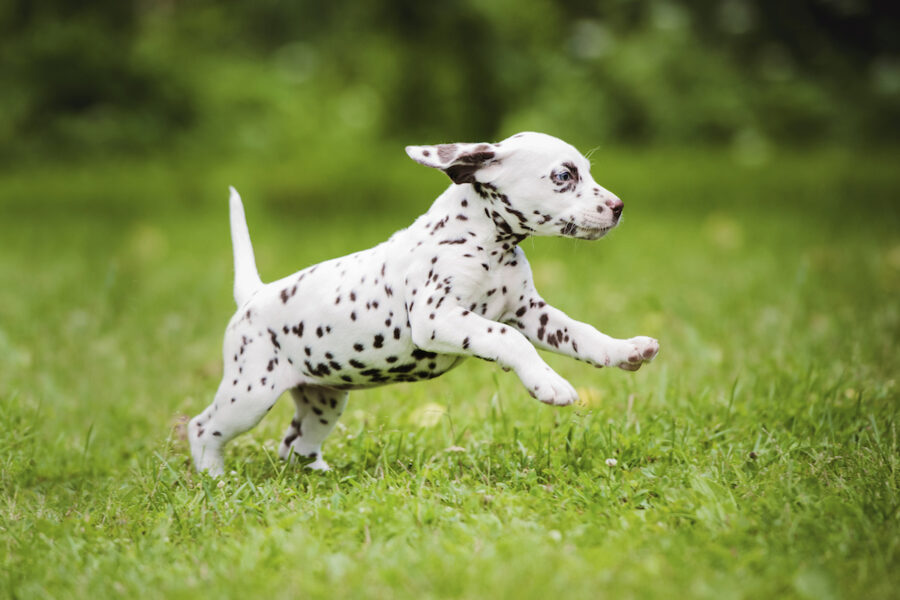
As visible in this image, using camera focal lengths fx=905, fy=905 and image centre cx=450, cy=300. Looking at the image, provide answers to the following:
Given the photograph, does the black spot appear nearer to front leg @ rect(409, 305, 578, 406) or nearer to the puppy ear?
front leg @ rect(409, 305, 578, 406)

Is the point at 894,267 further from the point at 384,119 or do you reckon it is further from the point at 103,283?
the point at 384,119

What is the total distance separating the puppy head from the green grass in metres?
0.83

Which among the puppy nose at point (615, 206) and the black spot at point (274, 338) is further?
the black spot at point (274, 338)

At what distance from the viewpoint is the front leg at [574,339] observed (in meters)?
2.78

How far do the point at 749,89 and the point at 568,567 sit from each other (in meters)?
10.4

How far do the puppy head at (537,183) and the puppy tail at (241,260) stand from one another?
1.01 meters

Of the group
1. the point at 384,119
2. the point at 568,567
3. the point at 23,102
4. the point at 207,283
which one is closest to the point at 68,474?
the point at 568,567

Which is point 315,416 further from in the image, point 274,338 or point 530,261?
point 530,261

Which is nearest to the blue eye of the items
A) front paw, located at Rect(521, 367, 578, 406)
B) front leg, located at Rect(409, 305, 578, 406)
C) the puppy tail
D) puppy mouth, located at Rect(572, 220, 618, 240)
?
puppy mouth, located at Rect(572, 220, 618, 240)

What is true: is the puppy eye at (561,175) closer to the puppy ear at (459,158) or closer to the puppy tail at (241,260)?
the puppy ear at (459,158)

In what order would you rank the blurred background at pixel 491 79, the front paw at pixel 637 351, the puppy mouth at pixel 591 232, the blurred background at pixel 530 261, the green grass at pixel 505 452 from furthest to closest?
the blurred background at pixel 491 79, the puppy mouth at pixel 591 232, the front paw at pixel 637 351, the blurred background at pixel 530 261, the green grass at pixel 505 452

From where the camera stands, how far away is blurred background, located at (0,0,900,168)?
34.3 ft

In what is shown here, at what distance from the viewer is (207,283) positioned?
6.79m

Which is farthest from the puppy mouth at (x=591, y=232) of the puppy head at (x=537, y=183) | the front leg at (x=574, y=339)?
the front leg at (x=574, y=339)
